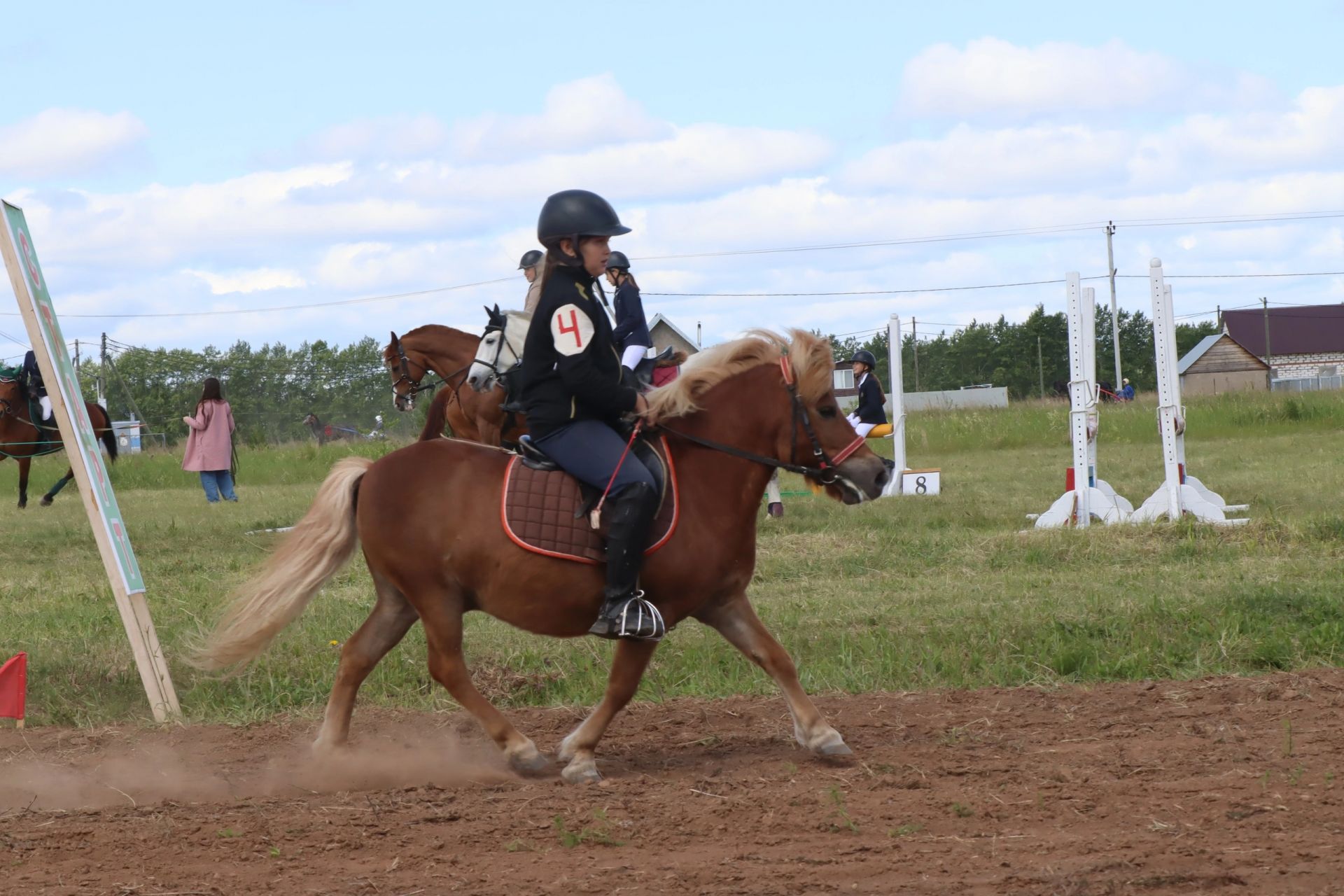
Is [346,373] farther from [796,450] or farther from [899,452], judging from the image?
[796,450]

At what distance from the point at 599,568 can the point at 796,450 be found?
0.97m

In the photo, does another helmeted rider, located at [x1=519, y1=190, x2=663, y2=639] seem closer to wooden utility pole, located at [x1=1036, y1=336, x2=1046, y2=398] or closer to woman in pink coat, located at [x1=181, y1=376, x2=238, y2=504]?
woman in pink coat, located at [x1=181, y1=376, x2=238, y2=504]

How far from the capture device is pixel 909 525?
13.7 metres

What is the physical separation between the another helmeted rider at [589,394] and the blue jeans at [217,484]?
52.4 ft

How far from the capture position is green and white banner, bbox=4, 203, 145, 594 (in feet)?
23.6

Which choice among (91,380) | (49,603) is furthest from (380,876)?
(91,380)

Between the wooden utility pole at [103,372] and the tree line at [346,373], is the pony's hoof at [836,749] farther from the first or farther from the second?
the wooden utility pole at [103,372]

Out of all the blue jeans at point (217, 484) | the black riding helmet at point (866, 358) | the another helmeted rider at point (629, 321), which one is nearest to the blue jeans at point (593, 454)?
the another helmeted rider at point (629, 321)

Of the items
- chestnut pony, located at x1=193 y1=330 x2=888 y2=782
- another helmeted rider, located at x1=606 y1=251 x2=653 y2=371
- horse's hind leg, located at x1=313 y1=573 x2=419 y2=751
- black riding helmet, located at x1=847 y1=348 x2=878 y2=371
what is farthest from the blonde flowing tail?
black riding helmet, located at x1=847 y1=348 x2=878 y2=371

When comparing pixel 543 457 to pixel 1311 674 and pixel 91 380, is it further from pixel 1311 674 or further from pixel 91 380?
pixel 91 380

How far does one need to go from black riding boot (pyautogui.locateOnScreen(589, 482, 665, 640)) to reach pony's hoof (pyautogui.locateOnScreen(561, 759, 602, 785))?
0.56 metres

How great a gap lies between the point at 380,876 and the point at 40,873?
3.58ft

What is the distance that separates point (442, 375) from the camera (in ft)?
40.1

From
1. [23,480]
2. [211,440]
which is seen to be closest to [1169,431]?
[211,440]
